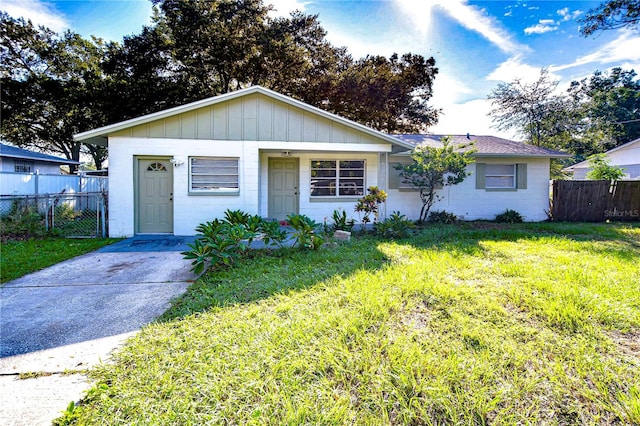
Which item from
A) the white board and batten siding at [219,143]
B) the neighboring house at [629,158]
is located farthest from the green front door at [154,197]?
the neighboring house at [629,158]

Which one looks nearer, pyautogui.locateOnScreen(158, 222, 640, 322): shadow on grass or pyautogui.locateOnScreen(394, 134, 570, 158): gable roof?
pyautogui.locateOnScreen(158, 222, 640, 322): shadow on grass

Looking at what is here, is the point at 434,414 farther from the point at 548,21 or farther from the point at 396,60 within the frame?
the point at 396,60

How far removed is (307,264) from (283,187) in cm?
569

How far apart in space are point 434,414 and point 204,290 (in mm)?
3083

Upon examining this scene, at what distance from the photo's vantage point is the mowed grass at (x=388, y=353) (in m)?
1.87

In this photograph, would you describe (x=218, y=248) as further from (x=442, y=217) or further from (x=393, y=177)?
(x=442, y=217)

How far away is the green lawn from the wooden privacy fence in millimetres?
15015

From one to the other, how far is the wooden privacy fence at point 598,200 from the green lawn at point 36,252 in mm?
15015

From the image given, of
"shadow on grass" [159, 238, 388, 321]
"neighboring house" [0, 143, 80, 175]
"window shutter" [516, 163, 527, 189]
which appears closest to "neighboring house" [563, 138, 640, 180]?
"window shutter" [516, 163, 527, 189]

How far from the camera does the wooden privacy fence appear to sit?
37.2ft

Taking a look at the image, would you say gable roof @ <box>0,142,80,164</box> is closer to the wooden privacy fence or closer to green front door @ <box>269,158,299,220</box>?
green front door @ <box>269,158,299,220</box>

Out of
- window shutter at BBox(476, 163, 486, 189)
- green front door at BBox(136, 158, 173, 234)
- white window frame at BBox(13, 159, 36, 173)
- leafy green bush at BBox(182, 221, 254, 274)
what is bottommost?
leafy green bush at BBox(182, 221, 254, 274)

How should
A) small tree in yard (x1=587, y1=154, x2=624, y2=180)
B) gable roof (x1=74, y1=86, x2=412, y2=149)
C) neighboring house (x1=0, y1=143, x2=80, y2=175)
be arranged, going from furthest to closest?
neighboring house (x1=0, y1=143, x2=80, y2=175), small tree in yard (x1=587, y1=154, x2=624, y2=180), gable roof (x1=74, y1=86, x2=412, y2=149)

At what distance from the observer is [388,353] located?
2.43m
